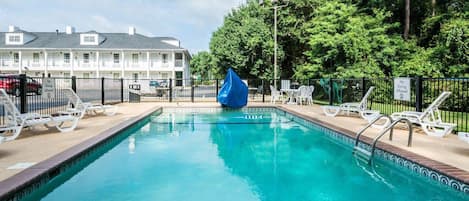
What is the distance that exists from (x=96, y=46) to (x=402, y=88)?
3400cm

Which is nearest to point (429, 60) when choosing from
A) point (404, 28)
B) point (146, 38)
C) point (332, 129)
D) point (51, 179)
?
point (404, 28)

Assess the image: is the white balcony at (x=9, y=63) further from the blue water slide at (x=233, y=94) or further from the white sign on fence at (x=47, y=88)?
the white sign on fence at (x=47, y=88)

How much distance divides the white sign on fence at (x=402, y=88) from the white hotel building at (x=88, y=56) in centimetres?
3005

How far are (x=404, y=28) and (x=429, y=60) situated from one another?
13.9ft

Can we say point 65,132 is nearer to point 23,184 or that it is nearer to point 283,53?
point 23,184

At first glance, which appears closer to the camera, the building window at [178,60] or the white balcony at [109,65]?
the white balcony at [109,65]

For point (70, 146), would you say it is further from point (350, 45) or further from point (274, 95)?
point (350, 45)

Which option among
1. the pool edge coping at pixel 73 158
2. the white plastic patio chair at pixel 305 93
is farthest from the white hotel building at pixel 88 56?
the pool edge coping at pixel 73 158

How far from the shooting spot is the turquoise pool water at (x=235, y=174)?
4.34 metres

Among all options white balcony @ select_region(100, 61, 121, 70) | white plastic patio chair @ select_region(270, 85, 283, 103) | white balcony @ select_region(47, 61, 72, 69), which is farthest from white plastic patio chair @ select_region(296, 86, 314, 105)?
white balcony @ select_region(47, 61, 72, 69)

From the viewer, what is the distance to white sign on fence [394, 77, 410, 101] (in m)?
8.27

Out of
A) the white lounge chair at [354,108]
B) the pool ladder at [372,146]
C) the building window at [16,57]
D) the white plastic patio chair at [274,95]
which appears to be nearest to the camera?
the pool ladder at [372,146]

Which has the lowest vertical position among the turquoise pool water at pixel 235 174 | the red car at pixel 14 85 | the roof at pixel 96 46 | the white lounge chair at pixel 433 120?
the turquoise pool water at pixel 235 174

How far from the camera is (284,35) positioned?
24.8 m
